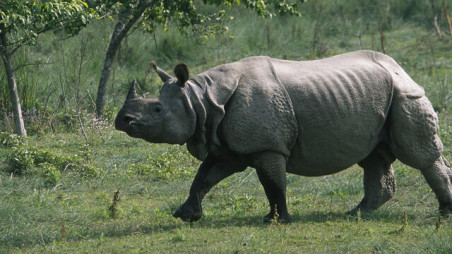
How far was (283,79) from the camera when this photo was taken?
6996 millimetres

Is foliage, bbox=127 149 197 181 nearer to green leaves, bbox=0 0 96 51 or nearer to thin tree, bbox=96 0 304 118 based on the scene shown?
green leaves, bbox=0 0 96 51

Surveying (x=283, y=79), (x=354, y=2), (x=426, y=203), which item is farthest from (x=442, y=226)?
(x=354, y=2)

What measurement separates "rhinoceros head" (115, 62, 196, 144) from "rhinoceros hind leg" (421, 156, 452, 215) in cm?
244

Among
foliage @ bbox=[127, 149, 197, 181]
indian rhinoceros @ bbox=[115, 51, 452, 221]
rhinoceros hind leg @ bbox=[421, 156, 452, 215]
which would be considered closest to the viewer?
indian rhinoceros @ bbox=[115, 51, 452, 221]

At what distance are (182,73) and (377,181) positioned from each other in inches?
94.1

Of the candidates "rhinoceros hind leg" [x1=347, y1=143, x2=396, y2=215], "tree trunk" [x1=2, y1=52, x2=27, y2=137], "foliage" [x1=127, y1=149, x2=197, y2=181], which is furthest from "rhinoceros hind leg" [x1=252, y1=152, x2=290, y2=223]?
"tree trunk" [x1=2, y1=52, x2=27, y2=137]

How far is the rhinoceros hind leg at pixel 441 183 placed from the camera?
292 inches

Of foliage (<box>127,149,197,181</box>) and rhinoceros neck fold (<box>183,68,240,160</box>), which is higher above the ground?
rhinoceros neck fold (<box>183,68,240,160</box>)

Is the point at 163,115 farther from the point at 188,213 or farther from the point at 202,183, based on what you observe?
the point at 188,213

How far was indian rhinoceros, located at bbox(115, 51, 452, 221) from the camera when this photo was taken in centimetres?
669

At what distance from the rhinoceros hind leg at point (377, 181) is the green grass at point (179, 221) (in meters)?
0.18

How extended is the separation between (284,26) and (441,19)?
348cm

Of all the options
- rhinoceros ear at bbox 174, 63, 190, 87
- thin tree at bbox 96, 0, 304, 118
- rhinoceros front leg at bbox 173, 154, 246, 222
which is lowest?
rhinoceros front leg at bbox 173, 154, 246, 222

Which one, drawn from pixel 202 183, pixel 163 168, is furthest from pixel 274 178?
pixel 163 168
